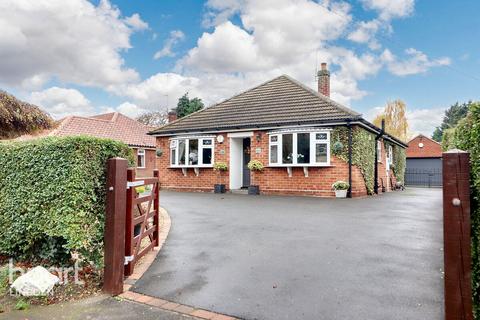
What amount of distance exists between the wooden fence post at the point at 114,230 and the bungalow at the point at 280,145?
33.0ft

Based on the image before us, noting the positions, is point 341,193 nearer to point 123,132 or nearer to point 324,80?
point 324,80

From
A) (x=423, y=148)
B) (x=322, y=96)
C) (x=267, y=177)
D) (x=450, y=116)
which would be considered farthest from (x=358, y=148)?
(x=450, y=116)

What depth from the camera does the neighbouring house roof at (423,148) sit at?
2986 cm

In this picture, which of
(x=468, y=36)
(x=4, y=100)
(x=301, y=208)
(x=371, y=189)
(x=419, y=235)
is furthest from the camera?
(x=371, y=189)

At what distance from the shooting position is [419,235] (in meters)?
5.59

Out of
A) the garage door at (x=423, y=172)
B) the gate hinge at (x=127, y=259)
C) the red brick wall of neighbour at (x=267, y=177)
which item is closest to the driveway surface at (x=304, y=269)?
the gate hinge at (x=127, y=259)

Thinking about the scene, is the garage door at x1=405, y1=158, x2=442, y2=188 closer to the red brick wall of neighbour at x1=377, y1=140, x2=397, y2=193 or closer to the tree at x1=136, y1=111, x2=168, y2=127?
the red brick wall of neighbour at x1=377, y1=140, x2=397, y2=193

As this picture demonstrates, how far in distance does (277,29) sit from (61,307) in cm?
1054

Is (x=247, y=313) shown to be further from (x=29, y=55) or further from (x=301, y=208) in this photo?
(x=29, y=55)

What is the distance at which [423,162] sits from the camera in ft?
98.0

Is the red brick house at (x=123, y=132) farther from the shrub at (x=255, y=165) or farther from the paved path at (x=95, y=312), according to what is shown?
the paved path at (x=95, y=312)

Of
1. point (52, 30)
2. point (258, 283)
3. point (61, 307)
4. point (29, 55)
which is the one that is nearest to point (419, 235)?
point (258, 283)

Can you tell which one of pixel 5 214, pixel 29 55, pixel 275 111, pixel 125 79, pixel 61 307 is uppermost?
pixel 125 79

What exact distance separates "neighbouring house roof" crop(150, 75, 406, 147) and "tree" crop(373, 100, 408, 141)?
58.7 ft
